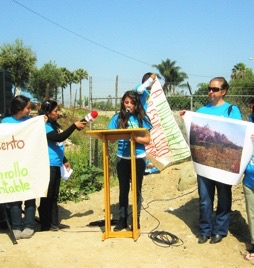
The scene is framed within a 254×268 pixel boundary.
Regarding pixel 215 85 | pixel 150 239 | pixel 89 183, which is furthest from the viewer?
pixel 89 183

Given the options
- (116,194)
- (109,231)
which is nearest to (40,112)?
(109,231)

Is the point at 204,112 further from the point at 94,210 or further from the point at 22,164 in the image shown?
the point at 94,210

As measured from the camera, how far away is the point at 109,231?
5.14m

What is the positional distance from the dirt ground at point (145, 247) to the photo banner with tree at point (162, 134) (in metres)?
1.14

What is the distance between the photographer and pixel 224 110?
4809 mm

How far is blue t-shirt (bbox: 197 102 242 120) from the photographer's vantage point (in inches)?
186

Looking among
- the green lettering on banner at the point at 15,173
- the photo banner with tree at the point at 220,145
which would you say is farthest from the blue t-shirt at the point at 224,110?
the green lettering on banner at the point at 15,173

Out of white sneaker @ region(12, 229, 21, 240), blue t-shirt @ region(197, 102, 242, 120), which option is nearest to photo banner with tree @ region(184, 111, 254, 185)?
blue t-shirt @ region(197, 102, 242, 120)

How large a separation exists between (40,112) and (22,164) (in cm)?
86

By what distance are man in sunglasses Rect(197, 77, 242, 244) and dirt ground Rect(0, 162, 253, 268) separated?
151 millimetres

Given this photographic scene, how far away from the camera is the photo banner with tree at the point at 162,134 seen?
7164mm

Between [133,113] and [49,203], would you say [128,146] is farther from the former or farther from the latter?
[49,203]

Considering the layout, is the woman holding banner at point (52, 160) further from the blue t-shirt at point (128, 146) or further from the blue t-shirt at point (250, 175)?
the blue t-shirt at point (250, 175)

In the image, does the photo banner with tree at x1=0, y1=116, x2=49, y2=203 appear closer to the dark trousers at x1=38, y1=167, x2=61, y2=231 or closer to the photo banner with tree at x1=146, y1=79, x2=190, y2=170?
the dark trousers at x1=38, y1=167, x2=61, y2=231
